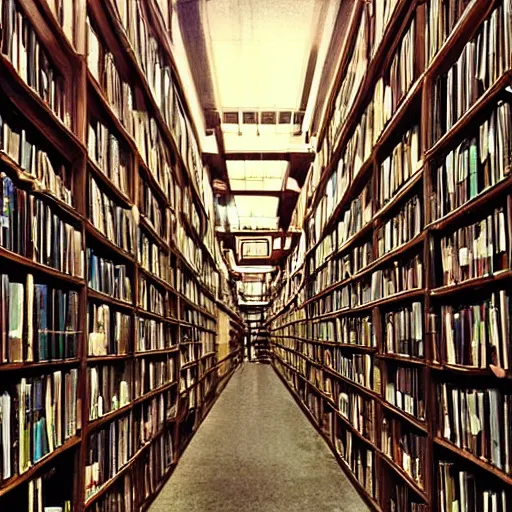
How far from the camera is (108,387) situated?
7.78 feet

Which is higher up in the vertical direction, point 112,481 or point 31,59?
point 31,59

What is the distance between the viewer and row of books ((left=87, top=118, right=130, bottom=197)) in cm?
222

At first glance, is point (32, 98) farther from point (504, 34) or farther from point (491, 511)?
point (491, 511)

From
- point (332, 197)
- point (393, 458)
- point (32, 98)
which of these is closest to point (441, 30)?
point (32, 98)

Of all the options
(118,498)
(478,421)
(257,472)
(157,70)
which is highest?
(157,70)

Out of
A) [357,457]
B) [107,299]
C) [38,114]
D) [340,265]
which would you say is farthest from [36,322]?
[340,265]

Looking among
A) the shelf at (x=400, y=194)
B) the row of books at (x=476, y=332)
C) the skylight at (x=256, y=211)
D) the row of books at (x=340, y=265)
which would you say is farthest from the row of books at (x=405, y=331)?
the skylight at (x=256, y=211)

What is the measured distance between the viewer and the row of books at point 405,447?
2.26 metres

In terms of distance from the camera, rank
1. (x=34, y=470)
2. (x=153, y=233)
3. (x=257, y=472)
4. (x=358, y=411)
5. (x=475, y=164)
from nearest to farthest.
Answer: (x=34, y=470)
(x=475, y=164)
(x=153, y=233)
(x=358, y=411)
(x=257, y=472)

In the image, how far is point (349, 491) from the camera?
3572mm

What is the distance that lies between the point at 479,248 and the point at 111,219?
1427 mm

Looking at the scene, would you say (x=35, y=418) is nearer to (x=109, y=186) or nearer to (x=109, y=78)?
(x=109, y=186)

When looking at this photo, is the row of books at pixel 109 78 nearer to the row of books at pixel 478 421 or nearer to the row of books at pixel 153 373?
the row of books at pixel 153 373

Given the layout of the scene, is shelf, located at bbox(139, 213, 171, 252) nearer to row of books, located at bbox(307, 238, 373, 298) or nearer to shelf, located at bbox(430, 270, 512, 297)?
row of books, located at bbox(307, 238, 373, 298)
